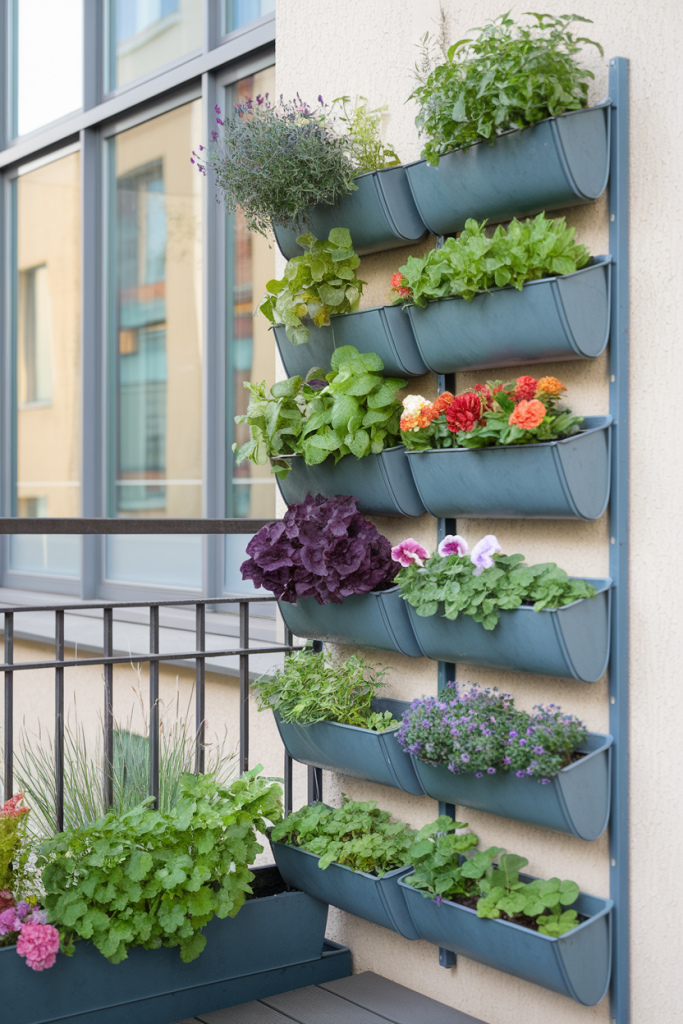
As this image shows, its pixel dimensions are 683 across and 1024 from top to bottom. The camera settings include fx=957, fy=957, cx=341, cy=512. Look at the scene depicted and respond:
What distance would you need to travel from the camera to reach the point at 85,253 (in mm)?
4727

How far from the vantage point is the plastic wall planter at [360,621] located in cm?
219

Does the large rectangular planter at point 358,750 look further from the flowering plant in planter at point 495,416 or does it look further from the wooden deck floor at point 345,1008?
the flowering plant in planter at point 495,416

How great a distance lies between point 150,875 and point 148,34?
3.79 m

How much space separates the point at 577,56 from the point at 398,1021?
2123 mm

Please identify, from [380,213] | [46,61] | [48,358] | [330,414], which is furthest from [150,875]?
[46,61]

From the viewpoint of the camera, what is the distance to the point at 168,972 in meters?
2.17

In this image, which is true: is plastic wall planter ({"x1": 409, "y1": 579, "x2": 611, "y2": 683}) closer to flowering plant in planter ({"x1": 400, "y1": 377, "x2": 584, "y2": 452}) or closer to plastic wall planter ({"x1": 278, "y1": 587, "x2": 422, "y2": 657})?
plastic wall planter ({"x1": 278, "y1": 587, "x2": 422, "y2": 657})

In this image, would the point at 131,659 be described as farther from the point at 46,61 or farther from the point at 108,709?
the point at 46,61

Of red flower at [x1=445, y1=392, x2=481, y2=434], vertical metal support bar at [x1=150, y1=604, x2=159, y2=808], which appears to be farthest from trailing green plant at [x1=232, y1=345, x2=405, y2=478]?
vertical metal support bar at [x1=150, y1=604, x2=159, y2=808]

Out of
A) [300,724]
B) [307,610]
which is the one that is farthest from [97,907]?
[307,610]

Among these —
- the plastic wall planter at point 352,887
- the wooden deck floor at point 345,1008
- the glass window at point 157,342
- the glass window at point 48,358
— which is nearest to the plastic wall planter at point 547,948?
the plastic wall planter at point 352,887

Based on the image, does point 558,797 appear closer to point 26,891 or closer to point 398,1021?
point 398,1021

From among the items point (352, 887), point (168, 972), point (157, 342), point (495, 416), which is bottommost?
point (168, 972)

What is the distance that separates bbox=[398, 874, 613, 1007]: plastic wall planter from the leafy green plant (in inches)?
20.1
